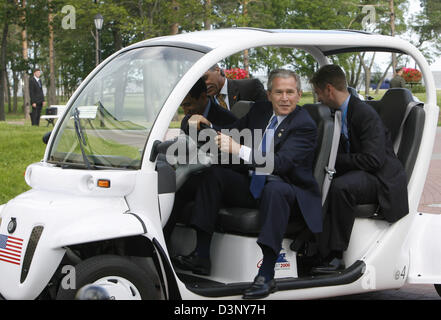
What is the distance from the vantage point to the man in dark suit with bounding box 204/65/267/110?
16.9 feet

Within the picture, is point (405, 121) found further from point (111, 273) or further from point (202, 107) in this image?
point (111, 273)

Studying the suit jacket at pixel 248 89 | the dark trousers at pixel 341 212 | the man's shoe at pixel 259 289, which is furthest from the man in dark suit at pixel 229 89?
the man's shoe at pixel 259 289

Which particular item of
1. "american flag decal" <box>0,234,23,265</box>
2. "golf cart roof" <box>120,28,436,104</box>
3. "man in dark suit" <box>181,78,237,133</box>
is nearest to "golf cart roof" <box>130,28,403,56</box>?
"golf cart roof" <box>120,28,436,104</box>

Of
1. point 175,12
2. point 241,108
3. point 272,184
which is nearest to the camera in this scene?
point 272,184

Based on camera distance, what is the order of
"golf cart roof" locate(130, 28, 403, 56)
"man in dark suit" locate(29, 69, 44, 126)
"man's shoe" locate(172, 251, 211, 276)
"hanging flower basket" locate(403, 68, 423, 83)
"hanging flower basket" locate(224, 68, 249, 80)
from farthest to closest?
"man in dark suit" locate(29, 69, 44, 126) < "hanging flower basket" locate(224, 68, 249, 80) < "hanging flower basket" locate(403, 68, 423, 83) < "man's shoe" locate(172, 251, 211, 276) < "golf cart roof" locate(130, 28, 403, 56)

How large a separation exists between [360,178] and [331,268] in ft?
1.95

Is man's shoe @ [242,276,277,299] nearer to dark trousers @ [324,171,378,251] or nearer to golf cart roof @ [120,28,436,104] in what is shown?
dark trousers @ [324,171,378,251]

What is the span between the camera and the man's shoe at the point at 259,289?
4070 mm

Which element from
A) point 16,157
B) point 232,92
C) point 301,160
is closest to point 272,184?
point 301,160

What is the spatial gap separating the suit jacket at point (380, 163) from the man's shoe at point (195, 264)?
111 cm

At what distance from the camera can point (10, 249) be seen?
3.76 meters

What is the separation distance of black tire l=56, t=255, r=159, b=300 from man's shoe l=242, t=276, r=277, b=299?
0.55 metres

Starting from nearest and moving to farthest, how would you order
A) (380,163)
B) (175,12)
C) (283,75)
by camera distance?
(283,75) → (380,163) → (175,12)

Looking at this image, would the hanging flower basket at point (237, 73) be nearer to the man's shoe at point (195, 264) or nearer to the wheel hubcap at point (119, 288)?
the man's shoe at point (195, 264)
